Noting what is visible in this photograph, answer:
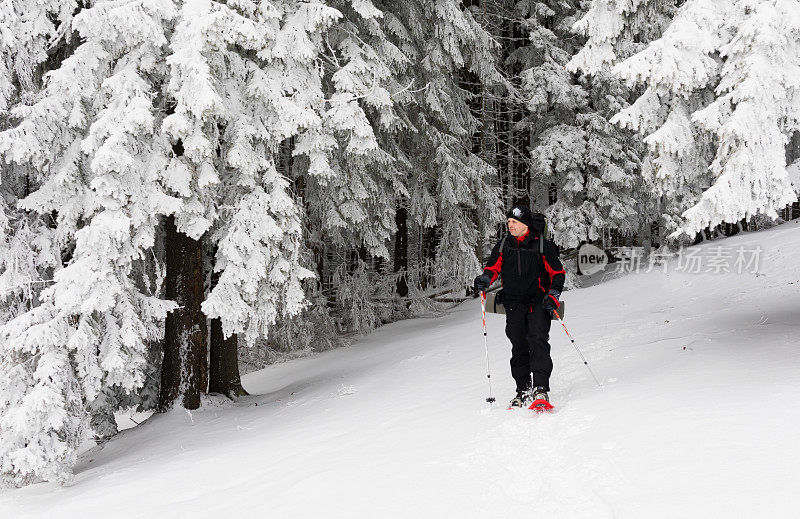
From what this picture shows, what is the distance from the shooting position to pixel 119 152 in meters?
6.67

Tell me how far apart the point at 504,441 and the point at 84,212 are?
565cm

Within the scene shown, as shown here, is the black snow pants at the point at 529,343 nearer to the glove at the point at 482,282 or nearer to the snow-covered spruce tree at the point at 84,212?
the glove at the point at 482,282

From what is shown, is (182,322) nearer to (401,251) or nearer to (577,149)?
(401,251)

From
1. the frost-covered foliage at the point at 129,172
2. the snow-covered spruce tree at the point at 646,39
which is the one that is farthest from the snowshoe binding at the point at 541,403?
the frost-covered foliage at the point at 129,172

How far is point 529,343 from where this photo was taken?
19.1 ft

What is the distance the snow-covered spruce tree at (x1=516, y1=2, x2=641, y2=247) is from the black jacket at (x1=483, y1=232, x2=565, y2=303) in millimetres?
10983

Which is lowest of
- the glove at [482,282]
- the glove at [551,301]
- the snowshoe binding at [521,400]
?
the snowshoe binding at [521,400]

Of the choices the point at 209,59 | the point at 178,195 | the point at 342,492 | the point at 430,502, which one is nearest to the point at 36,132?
the point at 178,195

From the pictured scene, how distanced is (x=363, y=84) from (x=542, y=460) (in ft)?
22.3

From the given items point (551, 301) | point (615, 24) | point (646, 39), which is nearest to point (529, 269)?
point (551, 301)

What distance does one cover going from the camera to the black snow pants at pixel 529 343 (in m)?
5.71

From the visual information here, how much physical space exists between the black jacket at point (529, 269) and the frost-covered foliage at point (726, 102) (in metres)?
1.26

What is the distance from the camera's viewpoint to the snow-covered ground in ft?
12.4

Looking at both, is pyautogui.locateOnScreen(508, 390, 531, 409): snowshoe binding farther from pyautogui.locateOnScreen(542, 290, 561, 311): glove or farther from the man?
pyautogui.locateOnScreen(542, 290, 561, 311): glove
